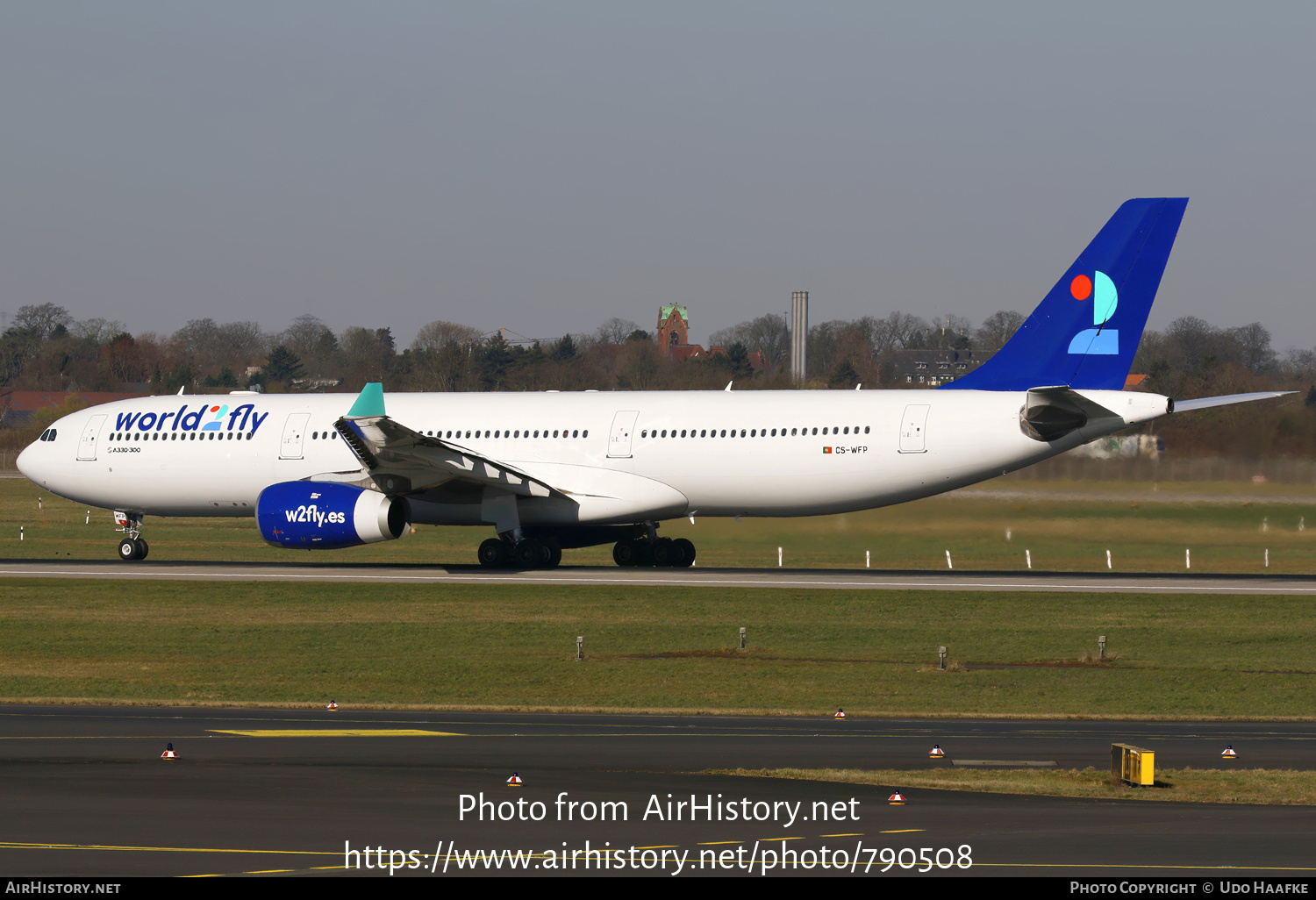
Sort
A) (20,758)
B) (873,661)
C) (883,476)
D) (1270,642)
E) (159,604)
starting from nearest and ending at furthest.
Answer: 1. (20,758)
2. (873,661)
3. (1270,642)
4. (159,604)
5. (883,476)

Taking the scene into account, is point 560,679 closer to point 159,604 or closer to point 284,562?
point 159,604

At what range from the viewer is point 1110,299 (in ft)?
98.4

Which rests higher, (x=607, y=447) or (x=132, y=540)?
(x=607, y=447)

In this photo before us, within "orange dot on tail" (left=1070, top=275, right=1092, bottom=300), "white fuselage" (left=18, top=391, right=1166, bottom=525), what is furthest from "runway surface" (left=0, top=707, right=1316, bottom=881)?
"orange dot on tail" (left=1070, top=275, right=1092, bottom=300)

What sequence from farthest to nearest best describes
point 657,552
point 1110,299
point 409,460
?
point 657,552 < point 409,460 < point 1110,299

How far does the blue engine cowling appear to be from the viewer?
102 ft

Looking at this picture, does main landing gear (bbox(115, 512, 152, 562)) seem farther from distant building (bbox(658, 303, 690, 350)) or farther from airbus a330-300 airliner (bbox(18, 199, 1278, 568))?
distant building (bbox(658, 303, 690, 350))

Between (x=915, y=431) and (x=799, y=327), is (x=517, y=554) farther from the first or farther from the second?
(x=799, y=327)

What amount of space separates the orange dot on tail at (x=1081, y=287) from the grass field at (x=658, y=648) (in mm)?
6334

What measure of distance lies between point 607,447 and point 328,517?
20.6 feet

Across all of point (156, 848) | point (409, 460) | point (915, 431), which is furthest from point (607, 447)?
point (156, 848)

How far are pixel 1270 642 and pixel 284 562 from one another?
23.5m
